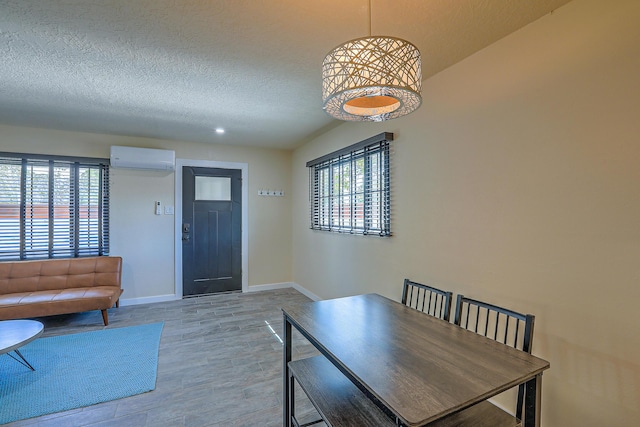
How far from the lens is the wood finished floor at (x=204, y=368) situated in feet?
6.19

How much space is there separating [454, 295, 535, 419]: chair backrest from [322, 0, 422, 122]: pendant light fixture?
3.60 ft

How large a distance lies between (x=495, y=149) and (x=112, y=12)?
95.3 inches

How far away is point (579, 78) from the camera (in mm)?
1501

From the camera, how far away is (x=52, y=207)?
3863mm

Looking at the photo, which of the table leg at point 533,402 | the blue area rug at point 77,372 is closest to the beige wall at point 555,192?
the table leg at point 533,402

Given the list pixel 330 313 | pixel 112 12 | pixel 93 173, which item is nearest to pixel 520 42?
pixel 330 313

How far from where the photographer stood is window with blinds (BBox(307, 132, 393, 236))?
2.86 metres

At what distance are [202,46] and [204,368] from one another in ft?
8.24

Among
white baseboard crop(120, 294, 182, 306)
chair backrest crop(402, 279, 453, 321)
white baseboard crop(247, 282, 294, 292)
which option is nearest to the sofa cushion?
white baseboard crop(120, 294, 182, 306)

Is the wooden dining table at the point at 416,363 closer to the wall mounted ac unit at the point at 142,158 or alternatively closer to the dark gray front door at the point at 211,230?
the dark gray front door at the point at 211,230

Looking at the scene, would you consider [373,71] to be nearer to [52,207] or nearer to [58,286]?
[58,286]

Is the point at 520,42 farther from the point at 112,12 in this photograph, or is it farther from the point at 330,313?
the point at 112,12

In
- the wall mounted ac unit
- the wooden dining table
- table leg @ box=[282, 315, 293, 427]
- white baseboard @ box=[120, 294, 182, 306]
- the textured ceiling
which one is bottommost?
white baseboard @ box=[120, 294, 182, 306]

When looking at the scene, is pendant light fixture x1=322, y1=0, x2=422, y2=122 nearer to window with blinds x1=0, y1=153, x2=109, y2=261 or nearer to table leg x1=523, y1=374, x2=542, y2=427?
table leg x1=523, y1=374, x2=542, y2=427
